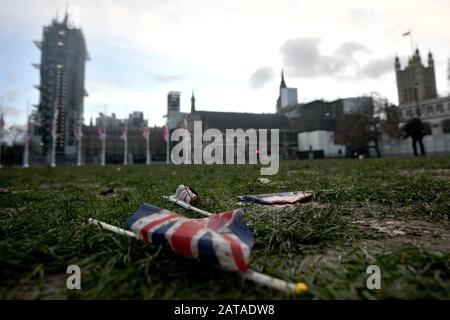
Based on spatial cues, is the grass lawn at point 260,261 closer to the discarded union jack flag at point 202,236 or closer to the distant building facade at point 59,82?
the discarded union jack flag at point 202,236

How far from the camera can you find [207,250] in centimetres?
129

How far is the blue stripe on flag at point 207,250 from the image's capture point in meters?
1.28

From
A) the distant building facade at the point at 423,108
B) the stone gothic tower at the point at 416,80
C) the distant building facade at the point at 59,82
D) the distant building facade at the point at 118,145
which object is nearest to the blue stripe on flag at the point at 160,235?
the distant building facade at the point at 423,108

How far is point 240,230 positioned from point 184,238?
316 mm

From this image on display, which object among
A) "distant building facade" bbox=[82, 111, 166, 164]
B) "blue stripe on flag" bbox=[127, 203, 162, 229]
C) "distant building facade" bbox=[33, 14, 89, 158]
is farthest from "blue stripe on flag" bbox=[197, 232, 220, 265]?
"distant building facade" bbox=[33, 14, 89, 158]

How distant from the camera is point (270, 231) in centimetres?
207

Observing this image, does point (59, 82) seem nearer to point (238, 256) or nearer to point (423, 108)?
point (238, 256)

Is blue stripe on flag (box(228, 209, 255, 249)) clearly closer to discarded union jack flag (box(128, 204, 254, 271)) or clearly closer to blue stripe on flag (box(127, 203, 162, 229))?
discarded union jack flag (box(128, 204, 254, 271))

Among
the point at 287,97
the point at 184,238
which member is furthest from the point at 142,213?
the point at 287,97

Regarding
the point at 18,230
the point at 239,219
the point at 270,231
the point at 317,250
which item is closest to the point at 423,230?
the point at 317,250

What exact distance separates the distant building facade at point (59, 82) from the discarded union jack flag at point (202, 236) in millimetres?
79870

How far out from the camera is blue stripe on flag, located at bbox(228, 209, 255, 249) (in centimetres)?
143

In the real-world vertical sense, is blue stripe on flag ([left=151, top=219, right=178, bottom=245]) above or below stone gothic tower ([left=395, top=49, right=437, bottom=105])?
below
